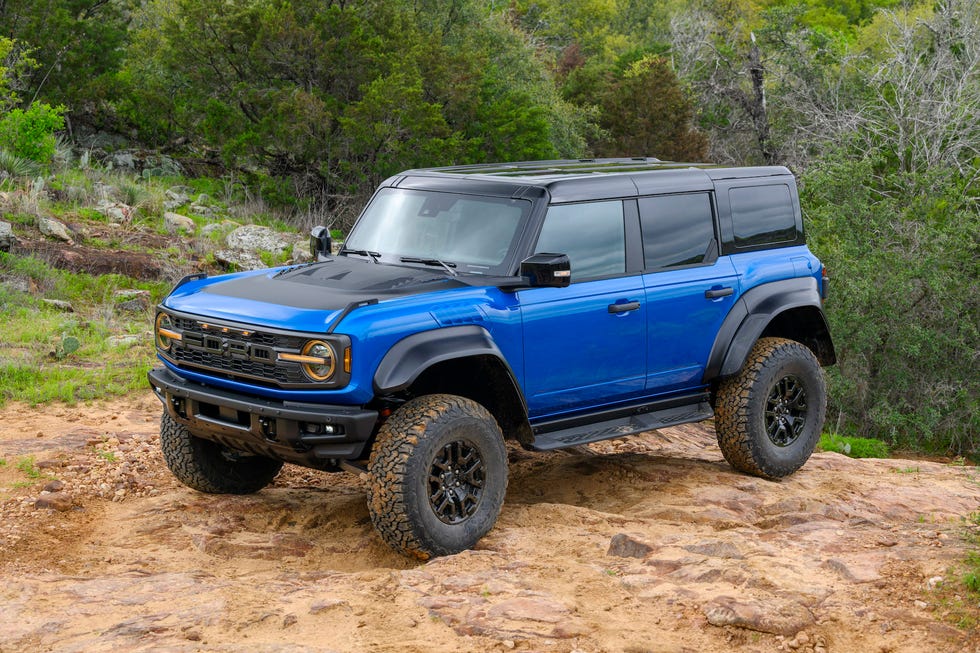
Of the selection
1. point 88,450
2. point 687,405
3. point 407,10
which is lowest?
point 88,450

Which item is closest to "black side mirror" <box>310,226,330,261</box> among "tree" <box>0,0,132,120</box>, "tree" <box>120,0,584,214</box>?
"tree" <box>120,0,584,214</box>

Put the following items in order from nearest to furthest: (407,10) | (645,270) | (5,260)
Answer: (645,270) → (5,260) → (407,10)

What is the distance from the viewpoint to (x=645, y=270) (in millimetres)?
6750

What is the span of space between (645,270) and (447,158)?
15.5 metres

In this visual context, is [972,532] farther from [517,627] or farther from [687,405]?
[517,627]

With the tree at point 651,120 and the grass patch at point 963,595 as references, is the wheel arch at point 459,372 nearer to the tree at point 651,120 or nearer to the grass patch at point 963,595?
the grass patch at point 963,595

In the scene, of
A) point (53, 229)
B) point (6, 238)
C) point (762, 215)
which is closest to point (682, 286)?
point (762, 215)

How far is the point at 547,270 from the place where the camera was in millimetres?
5926

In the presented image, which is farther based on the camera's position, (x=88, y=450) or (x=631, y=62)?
(x=631, y=62)

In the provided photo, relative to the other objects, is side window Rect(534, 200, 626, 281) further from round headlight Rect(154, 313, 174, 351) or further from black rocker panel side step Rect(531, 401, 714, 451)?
round headlight Rect(154, 313, 174, 351)

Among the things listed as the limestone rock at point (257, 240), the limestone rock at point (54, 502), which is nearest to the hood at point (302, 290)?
the limestone rock at point (54, 502)

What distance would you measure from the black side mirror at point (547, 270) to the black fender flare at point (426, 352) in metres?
0.42

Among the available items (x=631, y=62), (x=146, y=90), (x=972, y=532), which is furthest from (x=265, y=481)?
(x=631, y=62)

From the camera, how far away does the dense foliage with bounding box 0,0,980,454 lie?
18.3 metres
